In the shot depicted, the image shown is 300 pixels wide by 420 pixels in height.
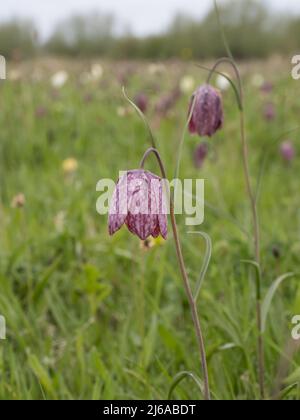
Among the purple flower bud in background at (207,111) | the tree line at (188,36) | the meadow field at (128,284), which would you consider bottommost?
the meadow field at (128,284)

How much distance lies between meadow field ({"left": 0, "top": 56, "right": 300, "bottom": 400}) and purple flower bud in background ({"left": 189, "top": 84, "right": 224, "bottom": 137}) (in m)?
0.10

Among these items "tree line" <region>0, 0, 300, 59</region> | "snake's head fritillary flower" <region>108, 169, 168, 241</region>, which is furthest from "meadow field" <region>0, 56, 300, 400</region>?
"tree line" <region>0, 0, 300, 59</region>

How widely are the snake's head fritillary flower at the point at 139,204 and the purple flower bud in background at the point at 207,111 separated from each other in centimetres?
34

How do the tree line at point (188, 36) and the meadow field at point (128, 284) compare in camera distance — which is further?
the tree line at point (188, 36)

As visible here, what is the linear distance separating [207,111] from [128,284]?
62 centimetres

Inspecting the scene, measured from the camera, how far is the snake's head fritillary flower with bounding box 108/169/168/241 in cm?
69

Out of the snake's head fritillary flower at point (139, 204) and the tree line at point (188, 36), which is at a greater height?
the tree line at point (188, 36)

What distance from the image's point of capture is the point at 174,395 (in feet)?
3.34

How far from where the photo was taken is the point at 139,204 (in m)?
0.70

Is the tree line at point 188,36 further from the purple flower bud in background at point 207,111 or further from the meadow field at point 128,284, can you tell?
the purple flower bud in background at point 207,111

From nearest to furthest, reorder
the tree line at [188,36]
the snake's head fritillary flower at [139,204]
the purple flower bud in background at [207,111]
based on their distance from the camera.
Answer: the snake's head fritillary flower at [139,204]
the purple flower bud in background at [207,111]
the tree line at [188,36]

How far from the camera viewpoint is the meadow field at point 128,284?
1.06 meters

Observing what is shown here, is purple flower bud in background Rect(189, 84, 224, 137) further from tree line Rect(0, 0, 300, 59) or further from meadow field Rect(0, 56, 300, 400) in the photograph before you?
tree line Rect(0, 0, 300, 59)

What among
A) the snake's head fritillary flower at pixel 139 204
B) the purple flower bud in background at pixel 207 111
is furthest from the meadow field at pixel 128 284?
the snake's head fritillary flower at pixel 139 204
